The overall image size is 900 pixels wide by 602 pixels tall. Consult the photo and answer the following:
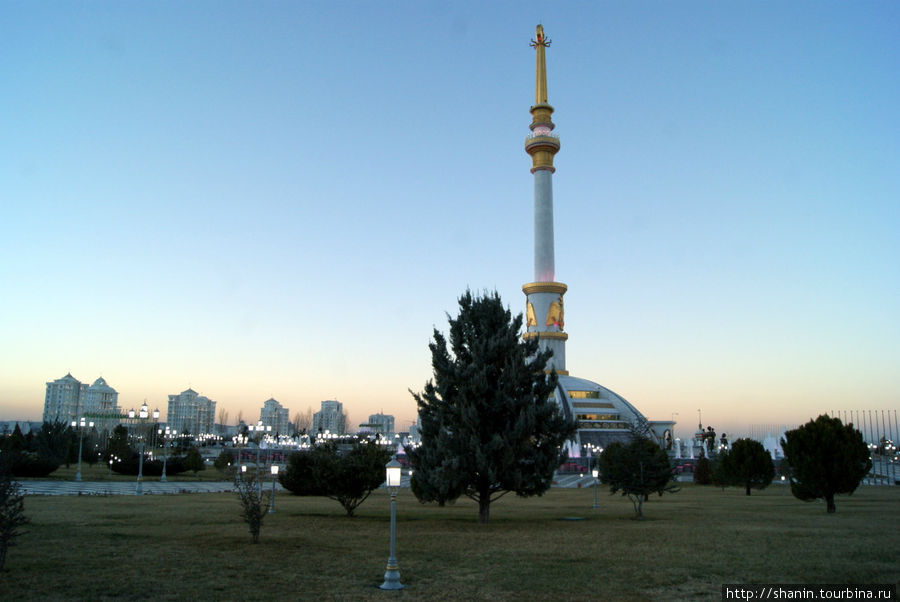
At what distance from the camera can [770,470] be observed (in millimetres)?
49219

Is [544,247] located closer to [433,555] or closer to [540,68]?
[540,68]

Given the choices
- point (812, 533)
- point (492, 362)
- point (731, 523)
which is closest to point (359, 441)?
point (492, 362)

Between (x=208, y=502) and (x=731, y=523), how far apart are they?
2391cm

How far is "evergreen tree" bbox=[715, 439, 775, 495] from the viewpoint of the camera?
48.8m

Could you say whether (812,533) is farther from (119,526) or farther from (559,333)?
(559,333)

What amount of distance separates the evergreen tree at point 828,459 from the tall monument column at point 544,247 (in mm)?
65993

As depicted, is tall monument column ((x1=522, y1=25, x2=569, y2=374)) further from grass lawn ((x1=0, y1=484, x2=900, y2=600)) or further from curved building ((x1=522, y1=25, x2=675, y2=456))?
grass lawn ((x1=0, y1=484, x2=900, y2=600))

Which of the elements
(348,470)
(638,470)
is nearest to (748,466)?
(638,470)

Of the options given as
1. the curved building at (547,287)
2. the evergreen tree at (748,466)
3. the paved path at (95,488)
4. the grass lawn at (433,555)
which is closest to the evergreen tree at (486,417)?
the grass lawn at (433,555)

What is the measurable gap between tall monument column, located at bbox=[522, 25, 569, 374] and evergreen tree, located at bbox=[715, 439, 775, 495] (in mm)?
46101

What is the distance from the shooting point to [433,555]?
651 inches

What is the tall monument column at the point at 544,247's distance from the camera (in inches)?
3794

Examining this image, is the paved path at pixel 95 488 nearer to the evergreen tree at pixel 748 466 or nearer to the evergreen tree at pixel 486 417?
the evergreen tree at pixel 486 417

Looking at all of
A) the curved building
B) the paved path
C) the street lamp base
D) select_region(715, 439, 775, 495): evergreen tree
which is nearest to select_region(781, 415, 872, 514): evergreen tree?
select_region(715, 439, 775, 495): evergreen tree
